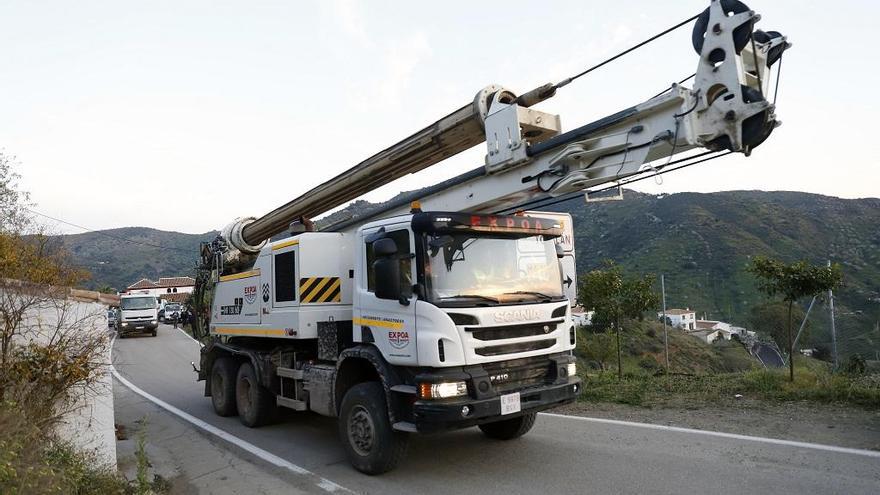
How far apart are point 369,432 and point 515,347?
1.71 metres

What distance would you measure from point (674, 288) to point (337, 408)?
188ft

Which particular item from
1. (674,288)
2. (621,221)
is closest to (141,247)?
(621,221)

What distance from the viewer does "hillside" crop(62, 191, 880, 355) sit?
2032 inches

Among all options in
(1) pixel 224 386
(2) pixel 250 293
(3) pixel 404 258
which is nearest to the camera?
(3) pixel 404 258

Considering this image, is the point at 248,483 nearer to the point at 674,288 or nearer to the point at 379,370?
the point at 379,370

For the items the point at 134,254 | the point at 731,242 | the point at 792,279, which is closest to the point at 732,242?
the point at 731,242

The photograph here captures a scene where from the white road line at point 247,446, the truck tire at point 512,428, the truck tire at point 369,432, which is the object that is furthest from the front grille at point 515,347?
the white road line at point 247,446

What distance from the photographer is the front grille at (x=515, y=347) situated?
5422 millimetres

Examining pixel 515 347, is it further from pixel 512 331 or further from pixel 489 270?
pixel 489 270

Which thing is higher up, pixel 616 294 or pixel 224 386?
pixel 616 294

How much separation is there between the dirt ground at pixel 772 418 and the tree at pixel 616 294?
4054mm

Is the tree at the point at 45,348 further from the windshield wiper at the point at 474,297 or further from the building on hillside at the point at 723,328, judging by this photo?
the building on hillside at the point at 723,328

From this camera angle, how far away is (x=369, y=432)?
5758mm

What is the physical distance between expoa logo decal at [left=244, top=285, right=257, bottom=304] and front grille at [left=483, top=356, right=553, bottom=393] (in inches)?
174
